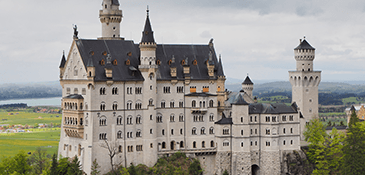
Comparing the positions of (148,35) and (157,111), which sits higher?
(148,35)

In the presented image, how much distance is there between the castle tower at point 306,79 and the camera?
135 metres

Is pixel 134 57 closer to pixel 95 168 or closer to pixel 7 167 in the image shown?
pixel 95 168

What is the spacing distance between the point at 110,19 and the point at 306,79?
1972 inches

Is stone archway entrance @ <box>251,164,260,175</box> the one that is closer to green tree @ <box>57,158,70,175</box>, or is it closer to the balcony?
the balcony

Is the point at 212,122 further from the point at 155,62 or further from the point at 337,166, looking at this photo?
the point at 337,166

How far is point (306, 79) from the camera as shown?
13500 centimetres

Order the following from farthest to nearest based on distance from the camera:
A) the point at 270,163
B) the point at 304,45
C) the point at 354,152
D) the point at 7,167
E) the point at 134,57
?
the point at 304,45 → the point at 270,163 → the point at 134,57 → the point at 354,152 → the point at 7,167

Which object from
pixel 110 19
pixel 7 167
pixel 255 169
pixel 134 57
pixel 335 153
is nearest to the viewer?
pixel 7 167

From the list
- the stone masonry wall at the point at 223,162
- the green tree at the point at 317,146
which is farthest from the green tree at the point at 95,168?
the green tree at the point at 317,146

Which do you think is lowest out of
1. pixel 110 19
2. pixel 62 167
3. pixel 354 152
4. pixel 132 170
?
pixel 132 170

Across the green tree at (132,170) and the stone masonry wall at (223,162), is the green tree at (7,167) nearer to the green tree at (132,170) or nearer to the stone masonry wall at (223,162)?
the green tree at (132,170)

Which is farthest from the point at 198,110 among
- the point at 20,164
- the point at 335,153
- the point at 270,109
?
the point at 20,164

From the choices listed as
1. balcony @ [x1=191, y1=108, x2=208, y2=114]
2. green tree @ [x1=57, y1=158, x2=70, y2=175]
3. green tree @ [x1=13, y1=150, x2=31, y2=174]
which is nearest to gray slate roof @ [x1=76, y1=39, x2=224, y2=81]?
balcony @ [x1=191, y1=108, x2=208, y2=114]

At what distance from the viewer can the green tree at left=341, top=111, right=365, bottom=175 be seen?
10806 cm
